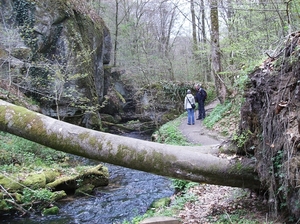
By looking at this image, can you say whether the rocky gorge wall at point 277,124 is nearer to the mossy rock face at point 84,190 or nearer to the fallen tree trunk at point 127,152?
the fallen tree trunk at point 127,152

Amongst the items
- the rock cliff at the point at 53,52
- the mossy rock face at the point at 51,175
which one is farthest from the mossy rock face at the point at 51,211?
the rock cliff at the point at 53,52

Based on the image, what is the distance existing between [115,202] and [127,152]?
421 cm

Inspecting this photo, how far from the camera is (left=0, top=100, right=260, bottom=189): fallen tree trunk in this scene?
434 centimetres

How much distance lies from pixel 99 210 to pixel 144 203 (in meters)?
1.27

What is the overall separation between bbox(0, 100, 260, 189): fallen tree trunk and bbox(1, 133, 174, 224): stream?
7.48ft

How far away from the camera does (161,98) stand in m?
23.3

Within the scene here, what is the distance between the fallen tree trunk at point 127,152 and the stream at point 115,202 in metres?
2.28

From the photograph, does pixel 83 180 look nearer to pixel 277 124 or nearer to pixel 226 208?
pixel 226 208

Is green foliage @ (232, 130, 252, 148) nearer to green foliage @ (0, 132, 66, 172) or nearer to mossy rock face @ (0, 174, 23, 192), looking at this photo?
mossy rock face @ (0, 174, 23, 192)

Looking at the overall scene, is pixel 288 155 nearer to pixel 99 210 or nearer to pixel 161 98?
pixel 99 210

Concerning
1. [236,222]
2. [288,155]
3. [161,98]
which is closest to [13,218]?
[236,222]

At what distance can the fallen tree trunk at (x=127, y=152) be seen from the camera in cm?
434

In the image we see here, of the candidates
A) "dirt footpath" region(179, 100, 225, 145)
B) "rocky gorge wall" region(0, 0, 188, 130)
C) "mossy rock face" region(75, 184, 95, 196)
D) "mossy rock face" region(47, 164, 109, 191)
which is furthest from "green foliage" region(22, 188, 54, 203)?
"dirt footpath" region(179, 100, 225, 145)

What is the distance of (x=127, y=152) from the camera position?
442 centimetres
